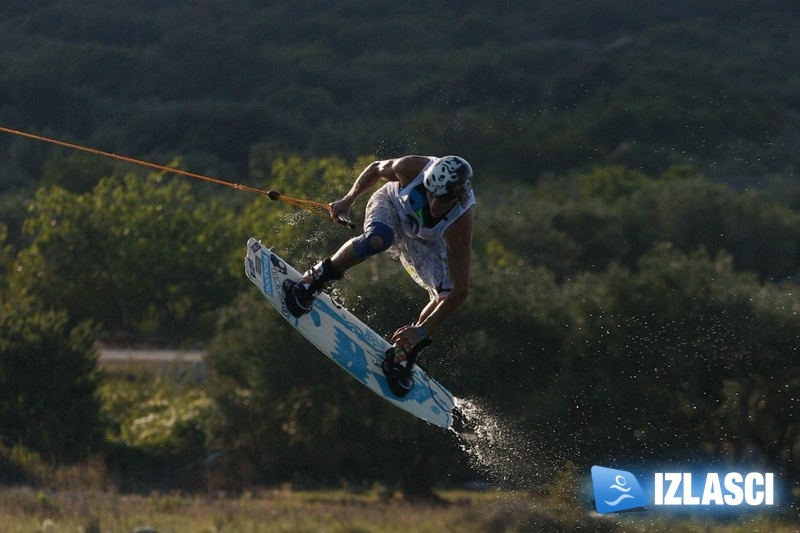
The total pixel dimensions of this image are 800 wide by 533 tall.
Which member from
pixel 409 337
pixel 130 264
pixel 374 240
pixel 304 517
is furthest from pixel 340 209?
pixel 130 264

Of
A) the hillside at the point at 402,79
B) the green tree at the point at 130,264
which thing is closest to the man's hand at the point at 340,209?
the green tree at the point at 130,264

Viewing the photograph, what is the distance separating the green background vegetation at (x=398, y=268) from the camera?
90.2 ft

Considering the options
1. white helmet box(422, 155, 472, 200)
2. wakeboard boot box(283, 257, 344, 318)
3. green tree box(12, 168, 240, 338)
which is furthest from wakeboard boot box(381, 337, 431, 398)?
green tree box(12, 168, 240, 338)

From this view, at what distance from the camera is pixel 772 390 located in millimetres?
27500

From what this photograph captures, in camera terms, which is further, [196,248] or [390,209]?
[196,248]

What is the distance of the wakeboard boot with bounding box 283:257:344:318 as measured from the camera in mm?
11523

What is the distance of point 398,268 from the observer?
2422 cm

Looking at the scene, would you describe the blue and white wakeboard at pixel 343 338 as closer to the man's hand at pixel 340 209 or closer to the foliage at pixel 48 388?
the man's hand at pixel 340 209

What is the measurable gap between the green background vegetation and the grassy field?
95 centimetres

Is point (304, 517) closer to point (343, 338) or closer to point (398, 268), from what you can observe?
point (398, 268)

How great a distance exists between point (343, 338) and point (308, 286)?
1069mm

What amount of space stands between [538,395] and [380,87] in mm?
113468

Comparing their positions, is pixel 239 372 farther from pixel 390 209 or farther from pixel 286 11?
pixel 286 11

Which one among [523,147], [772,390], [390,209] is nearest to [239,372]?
[772,390]
